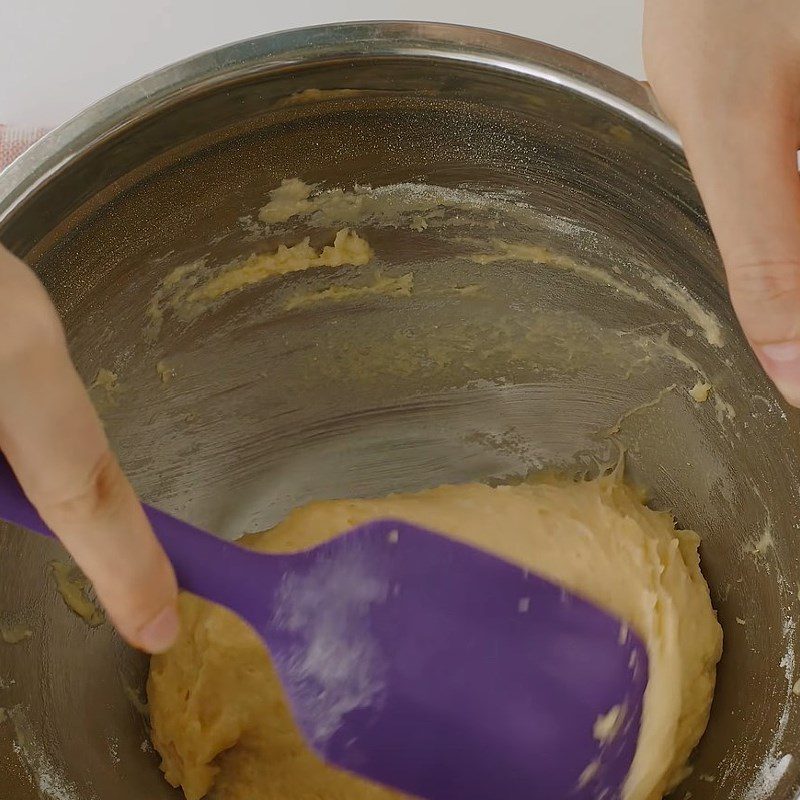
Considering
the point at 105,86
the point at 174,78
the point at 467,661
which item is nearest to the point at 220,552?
the point at 467,661

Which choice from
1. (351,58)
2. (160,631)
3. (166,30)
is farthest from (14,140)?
(160,631)

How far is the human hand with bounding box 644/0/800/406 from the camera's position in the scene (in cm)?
88

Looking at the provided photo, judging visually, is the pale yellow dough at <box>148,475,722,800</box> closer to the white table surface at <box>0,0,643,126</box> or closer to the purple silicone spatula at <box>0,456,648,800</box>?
the purple silicone spatula at <box>0,456,648,800</box>

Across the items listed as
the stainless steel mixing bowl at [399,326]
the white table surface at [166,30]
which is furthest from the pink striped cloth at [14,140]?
the stainless steel mixing bowl at [399,326]

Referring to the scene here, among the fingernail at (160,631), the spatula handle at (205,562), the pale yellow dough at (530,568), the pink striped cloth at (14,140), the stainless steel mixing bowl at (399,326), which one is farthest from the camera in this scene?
the pink striped cloth at (14,140)

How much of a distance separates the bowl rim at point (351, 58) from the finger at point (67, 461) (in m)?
0.34

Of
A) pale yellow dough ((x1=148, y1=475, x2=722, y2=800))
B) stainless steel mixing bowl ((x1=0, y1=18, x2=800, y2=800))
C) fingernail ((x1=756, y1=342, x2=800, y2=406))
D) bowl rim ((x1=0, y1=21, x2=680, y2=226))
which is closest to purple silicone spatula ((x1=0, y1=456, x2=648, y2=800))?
Answer: pale yellow dough ((x1=148, y1=475, x2=722, y2=800))

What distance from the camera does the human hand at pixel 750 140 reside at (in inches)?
34.6

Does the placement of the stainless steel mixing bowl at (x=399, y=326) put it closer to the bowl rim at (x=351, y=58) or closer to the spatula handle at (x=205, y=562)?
the bowl rim at (x=351, y=58)

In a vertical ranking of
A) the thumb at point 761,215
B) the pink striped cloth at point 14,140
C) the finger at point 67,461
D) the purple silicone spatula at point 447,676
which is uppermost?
the thumb at point 761,215

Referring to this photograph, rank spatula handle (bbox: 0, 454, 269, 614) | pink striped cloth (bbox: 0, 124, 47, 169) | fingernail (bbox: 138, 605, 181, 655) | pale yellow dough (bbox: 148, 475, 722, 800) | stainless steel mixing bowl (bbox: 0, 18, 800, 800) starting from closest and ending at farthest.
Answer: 1. fingernail (bbox: 138, 605, 181, 655)
2. spatula handle (bbox: 0, 454, 269, 614)
3. stainless steel mixing bowl (bbox: 0, 18, 800, 800)
4. pale yellow dough (bbox: 148, 475, 722, 800)
5. pink striped cloth (bbox: 0, 124, 47, 169)

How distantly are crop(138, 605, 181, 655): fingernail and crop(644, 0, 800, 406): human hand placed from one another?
0.64m

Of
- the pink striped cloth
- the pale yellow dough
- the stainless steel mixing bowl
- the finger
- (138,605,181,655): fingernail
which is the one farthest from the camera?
the pink striped cloth

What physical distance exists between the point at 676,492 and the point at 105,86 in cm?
112
